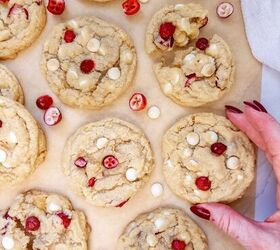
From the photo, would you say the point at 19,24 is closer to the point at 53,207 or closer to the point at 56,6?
the point at 56,6

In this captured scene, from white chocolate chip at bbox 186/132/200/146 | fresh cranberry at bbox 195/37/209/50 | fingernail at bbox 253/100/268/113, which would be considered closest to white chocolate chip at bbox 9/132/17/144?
white chocolate chip at bbox 186/132/200/146

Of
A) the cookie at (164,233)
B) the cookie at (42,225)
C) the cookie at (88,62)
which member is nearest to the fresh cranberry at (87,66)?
the cookie at (88,62)

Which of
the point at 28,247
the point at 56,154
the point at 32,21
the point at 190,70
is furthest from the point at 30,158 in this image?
the point at 190,70

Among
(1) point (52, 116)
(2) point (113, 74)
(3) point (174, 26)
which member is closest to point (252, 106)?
(3) point (174, 26)

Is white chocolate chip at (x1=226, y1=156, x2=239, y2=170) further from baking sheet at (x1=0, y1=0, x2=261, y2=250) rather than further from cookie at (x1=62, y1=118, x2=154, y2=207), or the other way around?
cookie at (x1=62, y1=118, x2=154, y2=207)

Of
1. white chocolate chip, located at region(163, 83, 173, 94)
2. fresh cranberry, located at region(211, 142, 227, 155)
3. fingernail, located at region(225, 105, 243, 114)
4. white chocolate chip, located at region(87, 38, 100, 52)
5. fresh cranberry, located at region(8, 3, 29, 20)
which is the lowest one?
fresh cranberry, located at region(211, 142, 227, 155)
